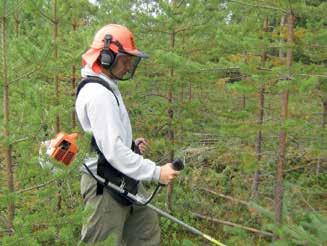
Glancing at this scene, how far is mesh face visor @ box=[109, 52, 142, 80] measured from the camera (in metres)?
3.87

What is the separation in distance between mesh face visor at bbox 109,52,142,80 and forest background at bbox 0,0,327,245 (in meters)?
0.58

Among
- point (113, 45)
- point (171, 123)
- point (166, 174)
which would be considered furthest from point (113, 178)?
point (171, 123)

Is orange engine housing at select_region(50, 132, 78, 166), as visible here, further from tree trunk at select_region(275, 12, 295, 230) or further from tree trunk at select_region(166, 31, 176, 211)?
tree trunk at select_region(166, 31, 176, 211)

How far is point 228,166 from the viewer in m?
9.23

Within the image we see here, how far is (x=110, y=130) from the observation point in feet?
11.5

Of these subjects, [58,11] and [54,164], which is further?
[58,11]

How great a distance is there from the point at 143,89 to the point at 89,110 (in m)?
4.04

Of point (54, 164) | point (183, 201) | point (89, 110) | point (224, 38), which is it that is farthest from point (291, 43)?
point (183, 201)

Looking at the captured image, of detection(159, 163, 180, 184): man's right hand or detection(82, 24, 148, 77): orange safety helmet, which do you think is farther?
detection(82, 24, 148, 77): orange safety helmet

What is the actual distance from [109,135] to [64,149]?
383 millimetres

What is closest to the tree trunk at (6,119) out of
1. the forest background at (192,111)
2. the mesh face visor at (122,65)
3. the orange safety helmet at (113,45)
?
the forest background at (192,111)

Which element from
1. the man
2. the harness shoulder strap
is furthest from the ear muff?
the harness shoulder strap

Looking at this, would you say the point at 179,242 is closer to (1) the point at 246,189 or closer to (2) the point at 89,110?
(1) the point at 246,189

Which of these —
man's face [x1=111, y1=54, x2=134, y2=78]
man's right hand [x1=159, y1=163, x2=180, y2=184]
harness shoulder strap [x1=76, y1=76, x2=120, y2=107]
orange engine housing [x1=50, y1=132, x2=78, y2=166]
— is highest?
man's face [x1=111, y1=54, x2=134, y2=78]
